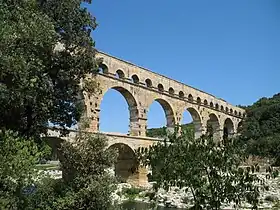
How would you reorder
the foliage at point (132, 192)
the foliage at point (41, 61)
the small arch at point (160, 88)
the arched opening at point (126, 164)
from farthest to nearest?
the small arch at point (160, 88)
the arched opening at point (126, 164)
the foliage at point (132, 192)
the foliage at point (41, 61)

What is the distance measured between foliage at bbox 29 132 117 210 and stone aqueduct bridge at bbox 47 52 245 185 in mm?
11424

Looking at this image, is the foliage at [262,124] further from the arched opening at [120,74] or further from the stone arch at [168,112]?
the arched opening at [120,74]

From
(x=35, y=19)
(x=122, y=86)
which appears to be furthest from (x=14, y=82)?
(x=122, y=86)

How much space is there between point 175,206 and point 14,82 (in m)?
15.7

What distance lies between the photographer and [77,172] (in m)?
15.4

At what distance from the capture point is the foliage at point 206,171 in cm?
965

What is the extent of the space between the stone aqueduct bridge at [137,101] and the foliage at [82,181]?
11424mm

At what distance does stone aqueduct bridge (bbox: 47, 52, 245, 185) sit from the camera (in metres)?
31.5

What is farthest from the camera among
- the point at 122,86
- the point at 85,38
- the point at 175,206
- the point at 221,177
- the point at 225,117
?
the point at 225,117

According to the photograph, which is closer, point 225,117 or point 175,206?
point 175,206

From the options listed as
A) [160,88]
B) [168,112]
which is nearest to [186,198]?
[168,112]

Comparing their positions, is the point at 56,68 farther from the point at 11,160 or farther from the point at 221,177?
the point at 221,177

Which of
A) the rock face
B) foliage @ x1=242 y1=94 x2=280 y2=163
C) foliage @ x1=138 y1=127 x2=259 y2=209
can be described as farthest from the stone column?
foliage @ x1=138 y1=127 x2=259 y2=209

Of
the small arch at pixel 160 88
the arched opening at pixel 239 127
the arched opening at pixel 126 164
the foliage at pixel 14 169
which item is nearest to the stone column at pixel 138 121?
the arched opening at pixel 126 164
